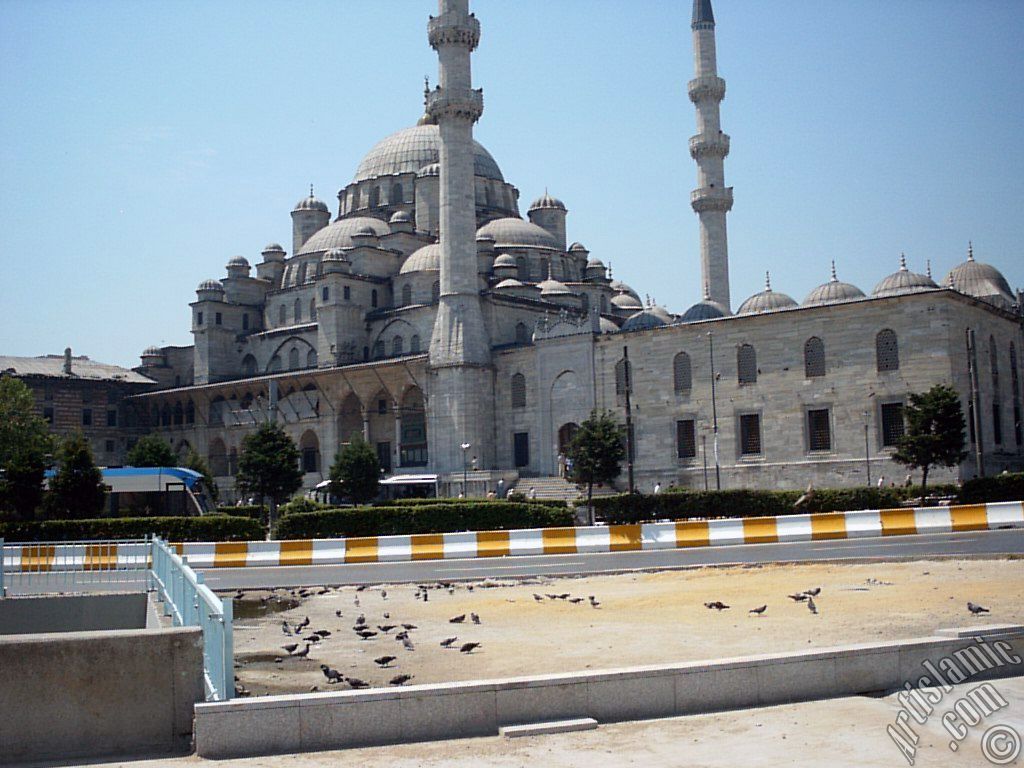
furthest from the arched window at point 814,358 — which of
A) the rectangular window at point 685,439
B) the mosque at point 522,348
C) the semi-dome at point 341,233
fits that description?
the semi-dome at point 341,233

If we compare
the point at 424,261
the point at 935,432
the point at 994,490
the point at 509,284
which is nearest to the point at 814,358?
the point at 935,432

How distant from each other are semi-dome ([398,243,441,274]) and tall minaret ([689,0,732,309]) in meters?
15.5

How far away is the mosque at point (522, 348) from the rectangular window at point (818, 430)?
70mm

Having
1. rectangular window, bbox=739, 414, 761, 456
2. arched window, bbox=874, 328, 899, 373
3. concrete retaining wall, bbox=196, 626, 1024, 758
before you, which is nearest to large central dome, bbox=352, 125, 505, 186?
rectangular window, bbox=739, 414, 761, 456

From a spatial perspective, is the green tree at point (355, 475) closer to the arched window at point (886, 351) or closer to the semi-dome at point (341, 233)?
the arched window at point (886, 351)

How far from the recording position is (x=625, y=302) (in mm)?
69250

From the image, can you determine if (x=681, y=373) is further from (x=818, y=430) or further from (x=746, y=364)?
(x=818, y=430)

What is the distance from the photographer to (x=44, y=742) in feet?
25.5

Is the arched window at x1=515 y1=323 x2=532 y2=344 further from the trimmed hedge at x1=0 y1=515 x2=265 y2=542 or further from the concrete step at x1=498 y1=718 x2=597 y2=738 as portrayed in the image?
the concrete step at x1=498 y1=718 x2=597 y2=738

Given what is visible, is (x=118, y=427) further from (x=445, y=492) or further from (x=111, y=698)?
(x=111, y=698)

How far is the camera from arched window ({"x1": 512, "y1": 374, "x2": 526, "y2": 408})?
170ft

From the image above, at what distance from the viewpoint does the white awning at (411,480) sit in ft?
167

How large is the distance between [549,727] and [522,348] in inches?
1732

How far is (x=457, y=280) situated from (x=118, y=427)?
110ft
